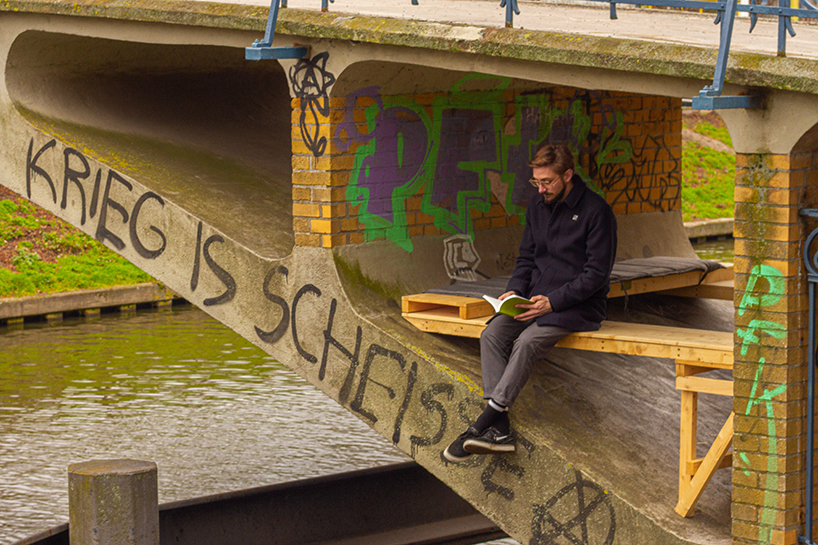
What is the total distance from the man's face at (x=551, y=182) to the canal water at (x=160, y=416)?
474cm

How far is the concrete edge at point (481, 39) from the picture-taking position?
552 centimetres

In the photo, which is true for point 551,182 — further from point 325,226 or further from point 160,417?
point 160,417

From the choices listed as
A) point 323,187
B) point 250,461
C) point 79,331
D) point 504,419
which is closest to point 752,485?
point 504,419

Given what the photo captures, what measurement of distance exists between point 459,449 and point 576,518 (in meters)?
0.76

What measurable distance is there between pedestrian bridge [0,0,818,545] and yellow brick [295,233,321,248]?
0.02 metres

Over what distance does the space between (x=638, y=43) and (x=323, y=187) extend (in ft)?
8.15

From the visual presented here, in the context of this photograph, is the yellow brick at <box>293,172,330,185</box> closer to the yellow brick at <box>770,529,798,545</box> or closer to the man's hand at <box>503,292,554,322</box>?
the man's hand at <box>503,292,554,322</box>

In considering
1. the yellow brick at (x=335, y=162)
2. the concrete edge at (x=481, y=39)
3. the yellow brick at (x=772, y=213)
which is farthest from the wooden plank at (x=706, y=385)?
the yellow brick at (x=335, y=162)

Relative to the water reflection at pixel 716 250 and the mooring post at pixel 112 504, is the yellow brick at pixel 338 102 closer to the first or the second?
the mooring post at pixel 112 504

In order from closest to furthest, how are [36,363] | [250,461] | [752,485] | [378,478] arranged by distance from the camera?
1. [752,485]
2. [378,478]
3. [250,461]
4. [36,363]

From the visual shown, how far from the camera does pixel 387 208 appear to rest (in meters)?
8.03

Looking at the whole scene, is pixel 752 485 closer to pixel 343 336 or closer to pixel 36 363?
pixel 343 336

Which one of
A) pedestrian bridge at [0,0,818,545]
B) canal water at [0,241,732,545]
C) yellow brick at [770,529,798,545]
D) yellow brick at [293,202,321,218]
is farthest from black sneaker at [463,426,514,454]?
canal water at [0,241,732,545]

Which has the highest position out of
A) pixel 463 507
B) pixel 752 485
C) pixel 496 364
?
pixel 496 364
